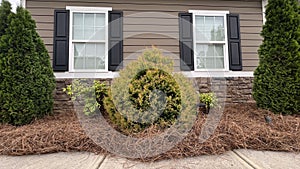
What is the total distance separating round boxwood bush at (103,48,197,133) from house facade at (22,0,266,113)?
63.4 inches

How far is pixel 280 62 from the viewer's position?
3.59 meters

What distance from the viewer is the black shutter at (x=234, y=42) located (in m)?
4.86

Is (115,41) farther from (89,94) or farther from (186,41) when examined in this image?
(186,41)

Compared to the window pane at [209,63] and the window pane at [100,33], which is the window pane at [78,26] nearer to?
the window pane at [100,33]

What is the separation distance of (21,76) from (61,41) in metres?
1.49

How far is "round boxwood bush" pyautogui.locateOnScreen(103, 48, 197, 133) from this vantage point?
2758 mm

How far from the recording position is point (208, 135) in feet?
9.09

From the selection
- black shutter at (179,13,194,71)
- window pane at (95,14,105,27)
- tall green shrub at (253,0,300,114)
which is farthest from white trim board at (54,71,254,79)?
window pane at (95,14,105,27)

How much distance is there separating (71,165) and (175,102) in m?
1.41

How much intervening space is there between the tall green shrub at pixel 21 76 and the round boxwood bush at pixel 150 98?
1302 millimetres

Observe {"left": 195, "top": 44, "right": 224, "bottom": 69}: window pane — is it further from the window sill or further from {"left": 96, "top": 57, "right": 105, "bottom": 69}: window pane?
{"left": 96, "top": 57, "right": 105, "bottom": 69}: window pane

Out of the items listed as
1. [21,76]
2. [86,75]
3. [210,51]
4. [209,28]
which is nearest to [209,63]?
[210,51]

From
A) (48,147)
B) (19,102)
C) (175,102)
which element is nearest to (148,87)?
(175,102)

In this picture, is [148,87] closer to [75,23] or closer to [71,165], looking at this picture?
[71,165]
